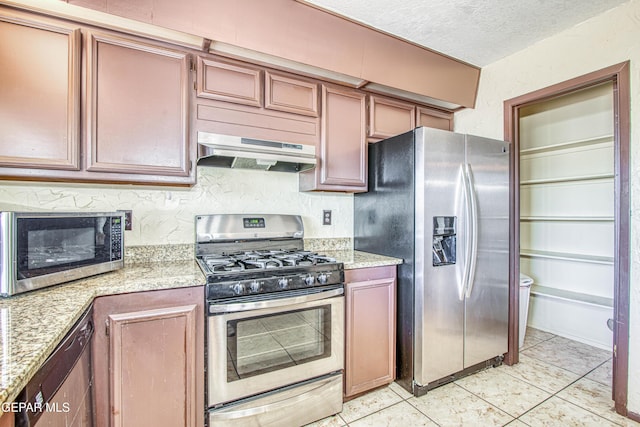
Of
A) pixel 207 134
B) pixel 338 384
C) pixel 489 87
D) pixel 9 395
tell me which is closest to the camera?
pixel 9 395

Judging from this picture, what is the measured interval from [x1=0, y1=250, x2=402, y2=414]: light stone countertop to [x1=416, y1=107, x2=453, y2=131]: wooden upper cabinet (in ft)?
4.94

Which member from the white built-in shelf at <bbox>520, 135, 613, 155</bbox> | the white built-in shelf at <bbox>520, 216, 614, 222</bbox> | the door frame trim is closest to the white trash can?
the white built-in shelf at <bbox>520, 216, 614, 222</bbox>

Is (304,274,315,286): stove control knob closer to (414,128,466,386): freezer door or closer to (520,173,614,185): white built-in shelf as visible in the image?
(414,128,466,386): freezer door

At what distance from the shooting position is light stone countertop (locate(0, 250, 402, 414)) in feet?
2.21

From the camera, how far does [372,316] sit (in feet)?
6.41

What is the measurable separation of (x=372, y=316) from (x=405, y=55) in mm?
1896

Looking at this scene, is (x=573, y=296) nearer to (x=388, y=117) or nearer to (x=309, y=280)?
(x=388, y=117)

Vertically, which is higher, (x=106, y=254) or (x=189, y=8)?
(x=189, y=8)

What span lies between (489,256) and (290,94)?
6.07 ft

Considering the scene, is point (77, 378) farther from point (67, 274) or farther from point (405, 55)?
point (405, 55)

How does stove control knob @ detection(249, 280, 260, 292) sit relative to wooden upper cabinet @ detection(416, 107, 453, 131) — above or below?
below

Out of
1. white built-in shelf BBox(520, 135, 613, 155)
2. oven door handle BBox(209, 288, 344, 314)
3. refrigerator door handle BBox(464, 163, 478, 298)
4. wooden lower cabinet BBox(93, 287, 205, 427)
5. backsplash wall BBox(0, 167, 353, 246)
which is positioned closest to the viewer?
wooden lower cabinet BBox(93, 287, 205, 427)

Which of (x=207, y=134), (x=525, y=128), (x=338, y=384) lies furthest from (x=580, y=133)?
(x=207, y=134)

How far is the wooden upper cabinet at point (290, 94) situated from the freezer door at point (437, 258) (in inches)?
30.2
